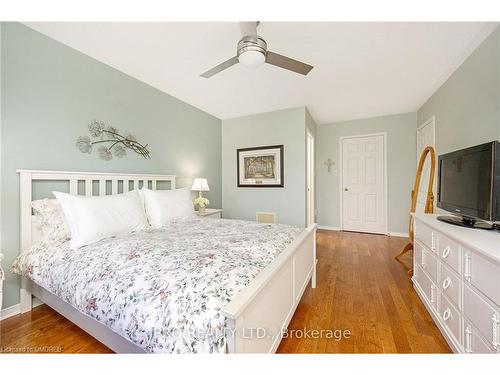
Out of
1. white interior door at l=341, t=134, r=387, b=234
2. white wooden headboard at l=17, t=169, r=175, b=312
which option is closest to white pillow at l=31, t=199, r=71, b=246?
white wooden headboard at l=17, t=169, r=175, b=312

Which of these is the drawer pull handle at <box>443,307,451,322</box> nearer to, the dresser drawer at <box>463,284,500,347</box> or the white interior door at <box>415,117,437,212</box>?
the dresser drawer at <box>463,284,500,347</box>

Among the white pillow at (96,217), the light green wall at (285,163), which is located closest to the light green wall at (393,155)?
the light green wall at (285,163)

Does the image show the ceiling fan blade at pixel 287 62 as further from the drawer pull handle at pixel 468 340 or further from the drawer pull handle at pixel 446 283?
the drawer pull handle at pixel 468 340

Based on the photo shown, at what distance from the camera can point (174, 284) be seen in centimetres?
93

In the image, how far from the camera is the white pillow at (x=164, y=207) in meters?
2.10

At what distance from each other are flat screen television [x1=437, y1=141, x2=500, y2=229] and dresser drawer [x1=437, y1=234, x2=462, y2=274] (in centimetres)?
21

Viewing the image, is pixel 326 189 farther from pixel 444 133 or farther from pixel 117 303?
pixel 117 303

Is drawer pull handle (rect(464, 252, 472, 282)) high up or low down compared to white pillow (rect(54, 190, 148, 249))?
down

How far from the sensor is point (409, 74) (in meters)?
2.48

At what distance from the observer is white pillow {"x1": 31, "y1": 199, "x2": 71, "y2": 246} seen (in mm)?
1592

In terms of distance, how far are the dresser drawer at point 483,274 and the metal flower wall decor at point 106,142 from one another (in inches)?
121
